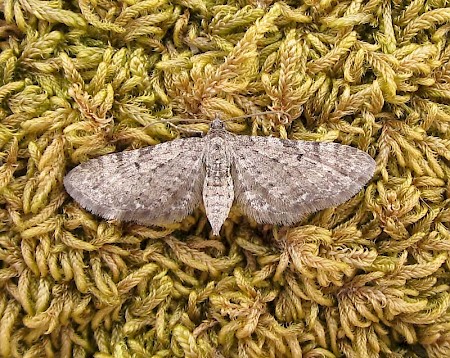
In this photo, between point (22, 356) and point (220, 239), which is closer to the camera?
point (22, 356)

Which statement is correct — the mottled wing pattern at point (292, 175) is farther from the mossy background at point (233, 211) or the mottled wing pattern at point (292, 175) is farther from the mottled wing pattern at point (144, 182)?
the mottled wing pattern at point (144, 182)

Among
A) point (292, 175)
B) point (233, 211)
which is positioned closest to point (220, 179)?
point (233, 211)

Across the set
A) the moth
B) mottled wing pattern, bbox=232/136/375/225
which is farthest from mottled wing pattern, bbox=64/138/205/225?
mottled wing pattern, bbox=232/136/375/225

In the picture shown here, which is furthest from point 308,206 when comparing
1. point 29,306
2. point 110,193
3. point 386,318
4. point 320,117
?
point 29,306

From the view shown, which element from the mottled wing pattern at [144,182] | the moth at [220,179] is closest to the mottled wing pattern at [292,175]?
the moth at [220,179]

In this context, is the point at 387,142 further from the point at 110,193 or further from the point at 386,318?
the point at 110,193

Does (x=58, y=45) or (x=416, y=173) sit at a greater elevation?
(x=58, y=45)

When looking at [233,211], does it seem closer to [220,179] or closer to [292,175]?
[220,179]

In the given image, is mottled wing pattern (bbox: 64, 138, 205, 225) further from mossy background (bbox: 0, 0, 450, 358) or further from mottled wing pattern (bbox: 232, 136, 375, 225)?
mottled wing pattern (bbox: 232, 136, 375, 225)
